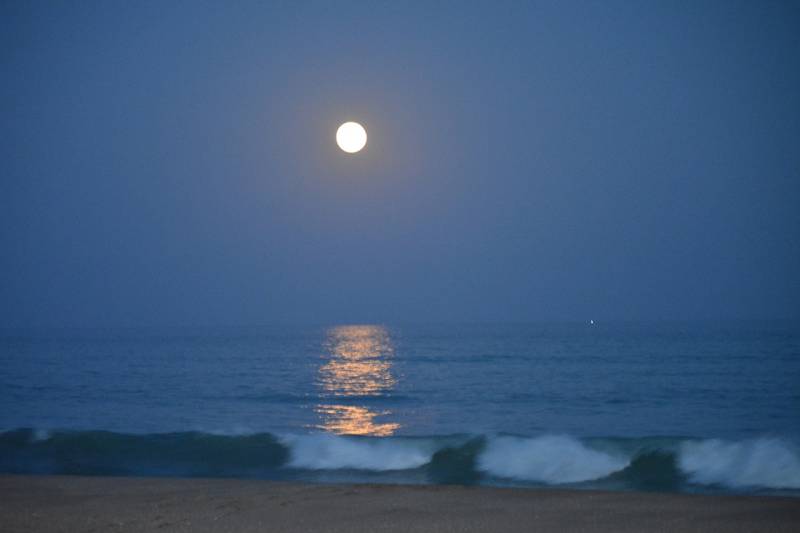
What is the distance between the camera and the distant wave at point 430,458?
14414 mm

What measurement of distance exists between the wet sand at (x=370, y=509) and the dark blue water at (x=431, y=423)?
358cm

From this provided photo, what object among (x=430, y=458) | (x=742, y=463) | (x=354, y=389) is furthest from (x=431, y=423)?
(x=354, y=389)

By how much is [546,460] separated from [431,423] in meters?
6.53

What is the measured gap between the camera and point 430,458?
16.3 meters

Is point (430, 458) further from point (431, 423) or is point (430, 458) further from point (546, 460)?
point (431, 423)

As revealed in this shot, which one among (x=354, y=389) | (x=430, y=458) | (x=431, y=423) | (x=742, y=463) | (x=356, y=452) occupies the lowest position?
(x=742, y=463)

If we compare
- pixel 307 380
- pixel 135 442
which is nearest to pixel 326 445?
pixel 135 442

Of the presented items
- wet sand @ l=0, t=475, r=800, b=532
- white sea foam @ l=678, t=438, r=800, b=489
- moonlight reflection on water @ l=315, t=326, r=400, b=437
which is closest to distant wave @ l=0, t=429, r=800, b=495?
white sea foam @ l=678, t=438, r=800, b=489

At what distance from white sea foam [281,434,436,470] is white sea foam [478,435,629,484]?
5.32 ft

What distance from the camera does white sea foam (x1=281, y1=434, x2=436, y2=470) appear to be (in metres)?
15.8

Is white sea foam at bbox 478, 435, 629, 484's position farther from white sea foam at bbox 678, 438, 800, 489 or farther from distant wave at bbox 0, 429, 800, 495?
white sea foam at bbox 678, 438, 800, 489

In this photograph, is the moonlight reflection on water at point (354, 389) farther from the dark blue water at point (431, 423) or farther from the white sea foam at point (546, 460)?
the white sea foam at point (546, 460)

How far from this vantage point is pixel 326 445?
1773 centimetres

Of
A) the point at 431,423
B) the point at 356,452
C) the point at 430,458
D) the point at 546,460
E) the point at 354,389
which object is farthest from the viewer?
the point at 354,389
